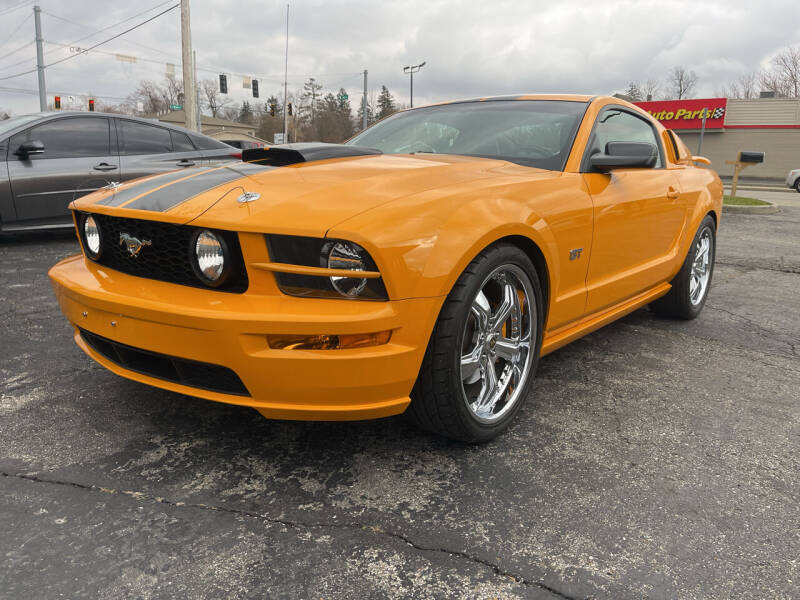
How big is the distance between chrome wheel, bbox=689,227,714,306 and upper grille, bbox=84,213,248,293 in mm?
3343

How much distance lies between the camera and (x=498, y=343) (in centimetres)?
244

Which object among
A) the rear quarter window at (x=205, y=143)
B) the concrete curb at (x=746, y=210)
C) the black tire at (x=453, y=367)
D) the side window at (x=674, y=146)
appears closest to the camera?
the black tire at (x=453, y=367)

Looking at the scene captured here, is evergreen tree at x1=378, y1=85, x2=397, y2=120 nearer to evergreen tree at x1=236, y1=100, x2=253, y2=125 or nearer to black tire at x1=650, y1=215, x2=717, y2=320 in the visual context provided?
evergreen tree at x1=236, y1=100, x2=253, y2=125

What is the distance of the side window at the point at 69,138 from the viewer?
237 inches

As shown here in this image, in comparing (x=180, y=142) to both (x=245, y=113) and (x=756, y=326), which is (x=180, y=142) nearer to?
(x=756, y=326)

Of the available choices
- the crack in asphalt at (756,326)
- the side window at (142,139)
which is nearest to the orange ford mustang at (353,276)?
the crack in asphalt at (756,326)

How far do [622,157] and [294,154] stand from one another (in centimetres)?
147

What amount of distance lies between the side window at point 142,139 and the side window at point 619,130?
16.8 ft

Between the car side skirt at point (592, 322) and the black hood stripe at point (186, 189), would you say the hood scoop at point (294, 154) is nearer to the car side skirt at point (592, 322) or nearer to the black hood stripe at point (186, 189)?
the black hood stripe at point (186, 189)

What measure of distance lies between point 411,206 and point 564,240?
2.88ft

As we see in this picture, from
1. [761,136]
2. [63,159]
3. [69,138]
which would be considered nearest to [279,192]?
[63,159]

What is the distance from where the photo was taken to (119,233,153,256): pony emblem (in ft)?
7.12

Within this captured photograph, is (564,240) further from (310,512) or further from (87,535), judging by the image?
(87,535)

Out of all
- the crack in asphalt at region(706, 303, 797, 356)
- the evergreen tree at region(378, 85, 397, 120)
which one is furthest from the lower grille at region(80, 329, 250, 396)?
the evergreen tree at region(378, 85, 397, 120)
